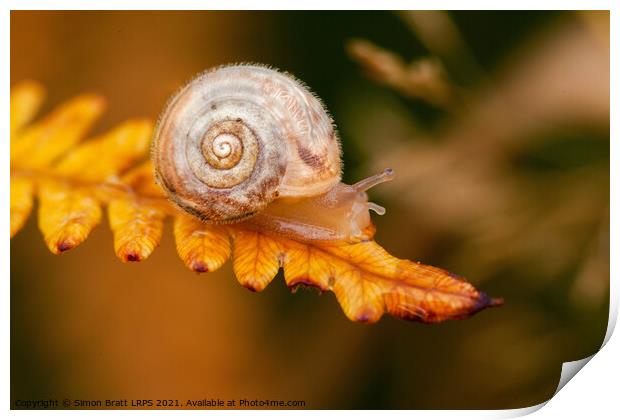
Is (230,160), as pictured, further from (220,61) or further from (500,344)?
(500,344)

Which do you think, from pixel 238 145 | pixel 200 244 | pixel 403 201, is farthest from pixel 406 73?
pixel 200 244

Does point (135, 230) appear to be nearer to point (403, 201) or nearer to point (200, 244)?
point (200, 244)

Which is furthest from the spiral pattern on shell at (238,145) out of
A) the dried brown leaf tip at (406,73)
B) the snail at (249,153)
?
the dried brown leaf tip at (406,73)

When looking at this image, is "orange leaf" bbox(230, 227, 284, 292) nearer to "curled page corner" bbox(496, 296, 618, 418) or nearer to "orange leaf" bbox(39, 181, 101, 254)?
"orange leaf" bbox(39, 181, 101, 254)

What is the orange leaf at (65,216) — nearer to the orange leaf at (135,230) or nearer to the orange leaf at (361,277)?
the orange leaf at (135,230)

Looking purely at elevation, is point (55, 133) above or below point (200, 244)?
above

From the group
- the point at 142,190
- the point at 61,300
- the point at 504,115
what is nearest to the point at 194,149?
the point at 142,190

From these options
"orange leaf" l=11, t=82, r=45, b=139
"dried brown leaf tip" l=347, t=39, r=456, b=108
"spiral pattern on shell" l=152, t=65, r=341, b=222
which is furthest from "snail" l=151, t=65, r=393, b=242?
"orange leaf" l=11, t=82, r=45, b=139
